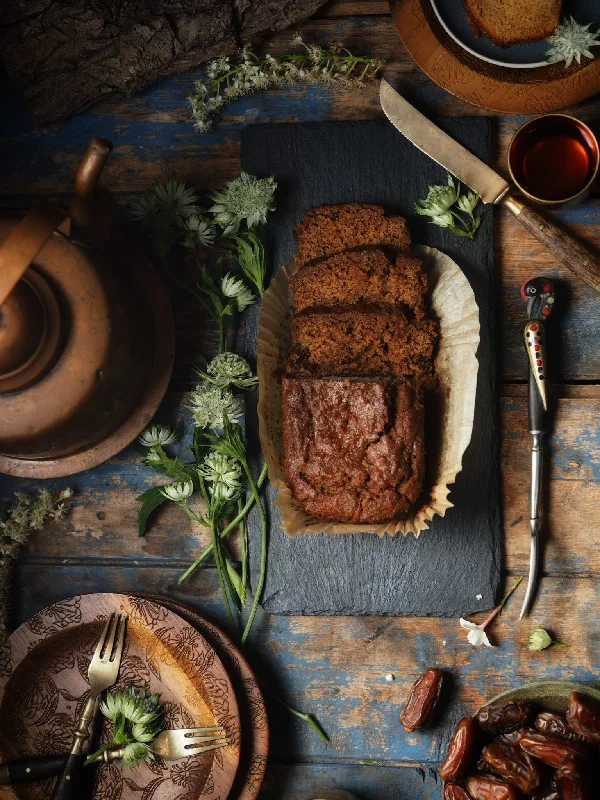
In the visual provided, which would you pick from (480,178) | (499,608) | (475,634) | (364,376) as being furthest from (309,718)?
(480,178)

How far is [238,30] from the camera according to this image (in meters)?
2.38

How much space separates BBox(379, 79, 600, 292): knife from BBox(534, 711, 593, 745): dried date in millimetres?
1289

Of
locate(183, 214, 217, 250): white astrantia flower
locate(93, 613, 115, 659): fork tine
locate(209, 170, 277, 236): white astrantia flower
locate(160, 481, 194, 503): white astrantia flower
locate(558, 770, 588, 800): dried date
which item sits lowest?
locate(558, 770, 588, 800): dried date

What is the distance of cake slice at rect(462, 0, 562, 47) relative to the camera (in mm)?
2250

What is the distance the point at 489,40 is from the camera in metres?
2.31

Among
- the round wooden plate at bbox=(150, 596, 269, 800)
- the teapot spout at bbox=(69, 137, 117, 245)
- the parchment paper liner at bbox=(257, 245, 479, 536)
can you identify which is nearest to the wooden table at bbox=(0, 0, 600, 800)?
the round wooden plate at bbox=(150, 596, 269, 800)

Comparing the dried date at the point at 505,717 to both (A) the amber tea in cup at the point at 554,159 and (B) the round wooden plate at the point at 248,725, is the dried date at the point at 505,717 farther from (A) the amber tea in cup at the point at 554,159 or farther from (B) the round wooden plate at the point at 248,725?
(A) the amber tea in cup at the point at 554,159

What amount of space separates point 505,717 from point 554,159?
1.69m

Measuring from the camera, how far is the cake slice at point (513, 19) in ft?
7.38

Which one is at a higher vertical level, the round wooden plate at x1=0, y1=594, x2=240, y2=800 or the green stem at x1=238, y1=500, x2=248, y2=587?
the green stem at x1=238, y1=500, x2=248, y2=587

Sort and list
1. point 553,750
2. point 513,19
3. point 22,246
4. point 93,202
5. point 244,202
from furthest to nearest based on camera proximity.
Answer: point 244,202 → point 513,19 → point 553,750 → point 93,202 → point 22,246

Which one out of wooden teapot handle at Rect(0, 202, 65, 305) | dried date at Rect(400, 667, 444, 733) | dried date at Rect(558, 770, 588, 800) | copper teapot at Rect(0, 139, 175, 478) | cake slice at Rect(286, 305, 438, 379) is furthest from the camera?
dried date at Rect(400, 667, 444, 733)

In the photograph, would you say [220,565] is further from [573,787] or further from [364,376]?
[573,787]

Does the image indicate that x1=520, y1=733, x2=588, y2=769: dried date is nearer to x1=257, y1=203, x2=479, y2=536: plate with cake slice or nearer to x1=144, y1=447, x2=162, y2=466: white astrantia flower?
x1=257, y1=203, x2=479, y2=536: plate with cake slice
